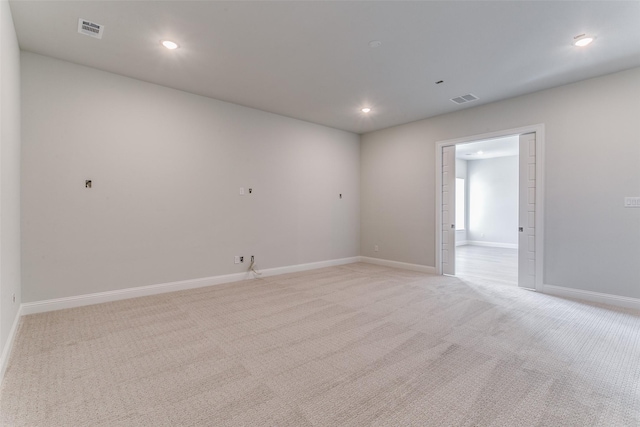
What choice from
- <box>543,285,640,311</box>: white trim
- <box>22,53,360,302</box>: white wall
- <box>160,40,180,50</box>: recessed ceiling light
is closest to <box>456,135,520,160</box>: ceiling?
<box>543,285,640,311</box>: white trim

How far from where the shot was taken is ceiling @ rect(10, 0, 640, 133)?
2.61 m

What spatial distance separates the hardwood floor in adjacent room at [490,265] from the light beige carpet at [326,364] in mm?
1479

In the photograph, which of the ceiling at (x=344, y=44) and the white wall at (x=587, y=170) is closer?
the ceiling at (x=344, y=44)

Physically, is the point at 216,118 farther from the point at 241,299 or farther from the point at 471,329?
the point at 471,329

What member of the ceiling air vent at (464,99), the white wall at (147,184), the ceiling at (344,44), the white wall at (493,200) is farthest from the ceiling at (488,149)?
the white wall at (147,184)

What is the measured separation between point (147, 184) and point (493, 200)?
32.4 feet

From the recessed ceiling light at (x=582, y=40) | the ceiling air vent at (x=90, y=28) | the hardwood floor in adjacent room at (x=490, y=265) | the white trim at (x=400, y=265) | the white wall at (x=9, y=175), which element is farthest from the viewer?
the white trim at (x=400, y=265)

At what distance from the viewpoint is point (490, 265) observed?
6.46m

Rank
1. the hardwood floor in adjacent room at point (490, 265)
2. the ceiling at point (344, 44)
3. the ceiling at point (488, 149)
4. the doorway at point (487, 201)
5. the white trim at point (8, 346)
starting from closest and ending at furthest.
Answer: the white trim at point (8, 346) → the ceiling at point (344, 44) → the hardwood floor in adjacent room at point (490, 265) → the ceiling at point (488, 149) → the doorway at point (487, 201)

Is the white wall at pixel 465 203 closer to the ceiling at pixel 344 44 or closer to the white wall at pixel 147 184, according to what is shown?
the ceiling at pixel 344 44

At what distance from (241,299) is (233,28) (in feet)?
10.3

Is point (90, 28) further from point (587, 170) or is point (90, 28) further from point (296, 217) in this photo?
point (587, 170)

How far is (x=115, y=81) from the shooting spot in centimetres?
386

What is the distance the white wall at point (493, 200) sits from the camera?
934cm
